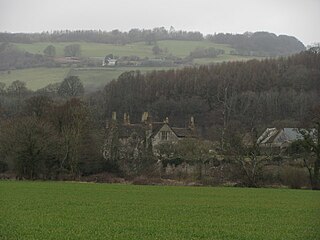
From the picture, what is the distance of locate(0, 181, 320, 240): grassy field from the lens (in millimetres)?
19141

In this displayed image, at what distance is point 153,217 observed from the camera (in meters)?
24.3

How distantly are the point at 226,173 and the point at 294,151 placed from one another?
8.13 m

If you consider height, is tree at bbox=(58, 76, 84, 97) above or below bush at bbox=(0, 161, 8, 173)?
above

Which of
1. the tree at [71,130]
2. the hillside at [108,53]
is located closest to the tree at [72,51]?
the hillside at [108,53]

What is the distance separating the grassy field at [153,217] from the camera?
1914 cm

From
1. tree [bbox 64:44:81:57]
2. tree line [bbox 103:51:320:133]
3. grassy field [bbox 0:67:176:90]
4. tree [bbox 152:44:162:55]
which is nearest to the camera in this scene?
tree line [bbox 103:51:320:133]

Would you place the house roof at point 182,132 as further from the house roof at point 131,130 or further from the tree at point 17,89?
the tree at point 17,89

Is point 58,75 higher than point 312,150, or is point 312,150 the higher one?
point 312,150

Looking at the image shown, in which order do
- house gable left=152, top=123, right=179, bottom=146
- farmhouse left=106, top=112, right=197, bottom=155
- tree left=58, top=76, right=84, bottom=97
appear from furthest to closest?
tree left=58, top=76, right=84, bottom=97
house gable left=152, top=123, right=179, bottom=146
farmhouse left=106, top=112, right=197, bottom=155

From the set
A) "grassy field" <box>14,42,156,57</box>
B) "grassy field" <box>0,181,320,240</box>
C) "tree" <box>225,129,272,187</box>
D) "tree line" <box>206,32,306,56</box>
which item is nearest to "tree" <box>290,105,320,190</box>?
"tree" <box>225,129,272,187</box>

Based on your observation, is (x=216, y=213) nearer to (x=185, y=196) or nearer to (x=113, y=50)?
(x=185, y=196)

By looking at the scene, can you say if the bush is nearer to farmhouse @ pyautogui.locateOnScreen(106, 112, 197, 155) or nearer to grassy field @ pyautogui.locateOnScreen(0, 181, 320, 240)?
farmhouse @ pyautogui.locateOnScreen(106, 112, 197, 155)

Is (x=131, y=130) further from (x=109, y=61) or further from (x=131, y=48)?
(x=131, y=48)

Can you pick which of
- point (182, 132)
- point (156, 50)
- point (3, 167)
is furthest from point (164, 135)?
point (156, 50)
